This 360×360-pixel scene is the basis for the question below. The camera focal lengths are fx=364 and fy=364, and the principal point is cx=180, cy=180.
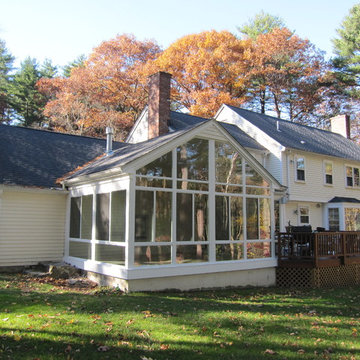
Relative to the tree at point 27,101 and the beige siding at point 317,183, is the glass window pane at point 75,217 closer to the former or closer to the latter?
the beige siding at point 317,183

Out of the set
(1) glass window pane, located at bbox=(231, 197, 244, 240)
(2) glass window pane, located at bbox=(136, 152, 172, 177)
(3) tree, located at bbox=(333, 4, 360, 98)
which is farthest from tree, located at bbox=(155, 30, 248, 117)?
(2) glass window pane, located at bbox=(136, 152, 172, 177)

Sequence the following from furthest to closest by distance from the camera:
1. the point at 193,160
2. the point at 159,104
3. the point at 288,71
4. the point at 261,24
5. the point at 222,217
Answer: the point at 261,24
the point at 288,71
the point at 159,104
the point at 222,217
the point at 193,160

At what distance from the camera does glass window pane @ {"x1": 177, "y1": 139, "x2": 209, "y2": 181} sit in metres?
10.1

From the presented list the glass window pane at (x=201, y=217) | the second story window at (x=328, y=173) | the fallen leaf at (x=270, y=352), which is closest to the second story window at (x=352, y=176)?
the second story window at (x=328, y=173)

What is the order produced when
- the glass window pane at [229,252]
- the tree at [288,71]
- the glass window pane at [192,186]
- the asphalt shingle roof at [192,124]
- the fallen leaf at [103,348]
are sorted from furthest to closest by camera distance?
the tree at [288,71] < the asphalt shingle roof at [192,124] < the glass window pane at [229,252] < the glass window pane at [192,186] < the fallen leaf at [103,348]

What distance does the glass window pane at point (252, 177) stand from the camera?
37.9 ft

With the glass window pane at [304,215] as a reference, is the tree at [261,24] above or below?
above

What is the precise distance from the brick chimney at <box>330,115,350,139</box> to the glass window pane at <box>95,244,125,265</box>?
21.8m

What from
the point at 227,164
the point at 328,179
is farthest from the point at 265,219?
the point at 328,179

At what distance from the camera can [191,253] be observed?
994 cm

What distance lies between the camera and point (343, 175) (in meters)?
21.3

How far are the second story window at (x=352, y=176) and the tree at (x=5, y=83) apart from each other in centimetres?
2934

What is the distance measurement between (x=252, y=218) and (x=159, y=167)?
3746 mm

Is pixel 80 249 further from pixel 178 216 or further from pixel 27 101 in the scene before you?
pixel 27 101
